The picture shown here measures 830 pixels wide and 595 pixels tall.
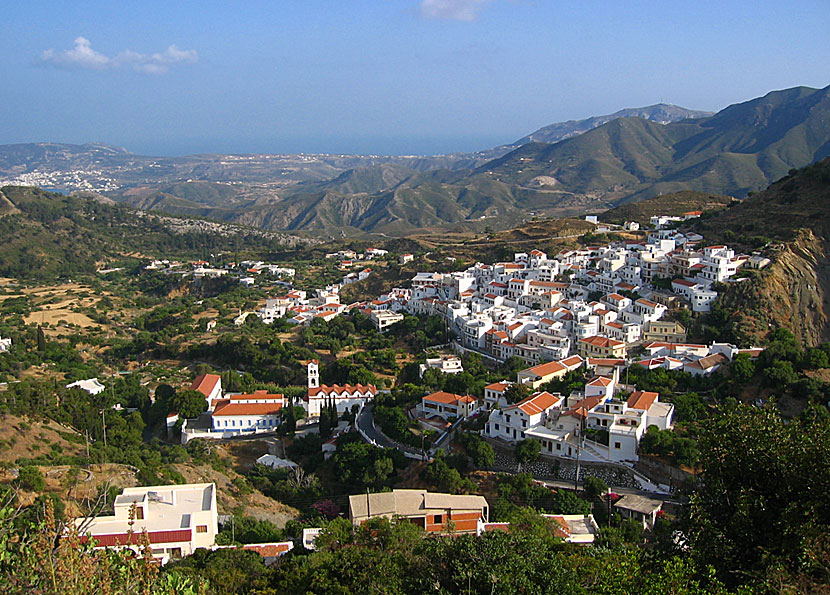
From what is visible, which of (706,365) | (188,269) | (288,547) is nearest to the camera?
(288,547)

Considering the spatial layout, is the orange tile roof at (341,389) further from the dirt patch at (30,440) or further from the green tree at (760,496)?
the green tree at (760,496)

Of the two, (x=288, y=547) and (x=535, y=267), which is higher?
(x=535, y=267)

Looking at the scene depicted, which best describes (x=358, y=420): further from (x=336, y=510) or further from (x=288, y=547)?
(x=288, y=547)

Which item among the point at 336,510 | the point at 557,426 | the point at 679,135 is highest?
the point at 679,135

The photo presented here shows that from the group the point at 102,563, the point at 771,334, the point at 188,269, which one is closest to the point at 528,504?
the point at 102,563

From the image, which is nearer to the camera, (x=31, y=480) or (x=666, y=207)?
(x=31, y=480)

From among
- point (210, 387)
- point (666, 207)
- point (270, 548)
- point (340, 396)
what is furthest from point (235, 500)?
point (666, 207)

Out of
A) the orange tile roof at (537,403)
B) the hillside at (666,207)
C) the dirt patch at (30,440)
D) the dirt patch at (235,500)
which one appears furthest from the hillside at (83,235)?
the orange tile roof at (537,403)

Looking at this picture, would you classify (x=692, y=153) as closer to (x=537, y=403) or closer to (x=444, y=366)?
(x=444, y=366)
